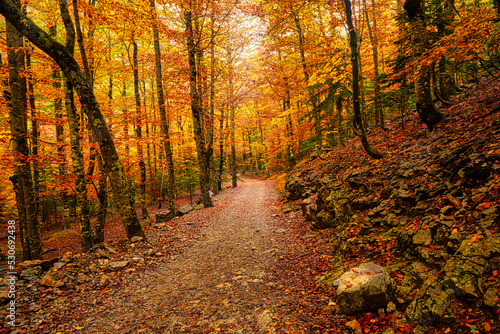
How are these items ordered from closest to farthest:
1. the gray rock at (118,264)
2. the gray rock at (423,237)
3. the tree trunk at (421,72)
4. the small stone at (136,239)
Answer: the gray rock at (423,237) → the gray rock at (118,264) → the tree trunk at (421,72) → the small stone at (136,239)

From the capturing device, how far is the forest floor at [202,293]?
3.79 m

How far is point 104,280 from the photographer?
215 inches

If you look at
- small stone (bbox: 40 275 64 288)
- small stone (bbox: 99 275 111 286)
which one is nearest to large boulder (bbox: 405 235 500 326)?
small stone (bbox: 99 275 111 286)

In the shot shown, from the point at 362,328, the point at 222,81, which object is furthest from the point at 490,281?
the point at 222,81

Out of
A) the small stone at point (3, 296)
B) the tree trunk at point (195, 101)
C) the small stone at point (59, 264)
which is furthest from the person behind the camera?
the tree trunk at point (195, 101)

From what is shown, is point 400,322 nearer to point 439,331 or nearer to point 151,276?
point 439,331

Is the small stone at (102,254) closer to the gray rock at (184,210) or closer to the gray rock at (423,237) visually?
the gray rock at (184,210)

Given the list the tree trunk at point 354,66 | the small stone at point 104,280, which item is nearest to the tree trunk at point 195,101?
the small stone at point 104,280

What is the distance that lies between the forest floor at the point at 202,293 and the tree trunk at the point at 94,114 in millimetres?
1246

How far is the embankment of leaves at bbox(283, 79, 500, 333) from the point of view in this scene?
8.61ft

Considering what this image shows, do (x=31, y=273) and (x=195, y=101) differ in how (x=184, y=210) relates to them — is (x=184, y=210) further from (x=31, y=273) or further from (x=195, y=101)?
(x=31, y=273)

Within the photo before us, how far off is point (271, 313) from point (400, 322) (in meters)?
1.96

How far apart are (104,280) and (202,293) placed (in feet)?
8.77

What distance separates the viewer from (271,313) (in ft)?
12.6
